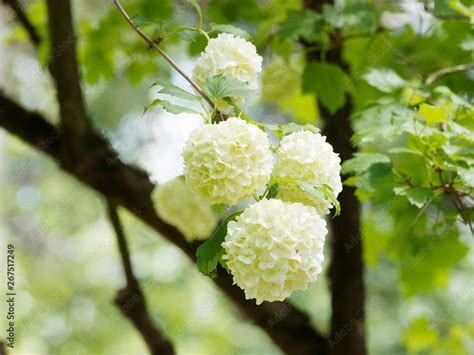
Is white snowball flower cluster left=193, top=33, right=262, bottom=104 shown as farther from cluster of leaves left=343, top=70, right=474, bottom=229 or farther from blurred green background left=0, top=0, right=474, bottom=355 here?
blurred green background left=0, top=0, right=474, bottom=355

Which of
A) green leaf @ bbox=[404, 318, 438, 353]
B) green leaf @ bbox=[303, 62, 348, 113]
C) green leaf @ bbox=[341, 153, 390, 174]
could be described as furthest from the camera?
green leaf @ bbox=[404, 318, 438, 353]

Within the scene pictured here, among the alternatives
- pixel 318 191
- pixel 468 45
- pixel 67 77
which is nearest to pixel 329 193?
pixel 318 191

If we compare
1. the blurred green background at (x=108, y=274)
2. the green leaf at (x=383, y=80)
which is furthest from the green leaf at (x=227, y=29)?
the blurred green background at (x=108, y=274)

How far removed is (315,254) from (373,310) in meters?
7.05

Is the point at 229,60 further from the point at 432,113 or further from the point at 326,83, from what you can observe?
the point at 326,83

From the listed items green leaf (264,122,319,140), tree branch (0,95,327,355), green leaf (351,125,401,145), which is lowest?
tree branch (0,95,327,355)

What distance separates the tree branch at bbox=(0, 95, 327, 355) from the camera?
5.51 ft

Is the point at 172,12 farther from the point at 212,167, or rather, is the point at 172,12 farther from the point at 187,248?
the point at 212,167

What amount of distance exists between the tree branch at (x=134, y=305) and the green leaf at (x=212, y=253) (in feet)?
2.98

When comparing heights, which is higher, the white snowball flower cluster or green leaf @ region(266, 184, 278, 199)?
the white snowball flower cluster

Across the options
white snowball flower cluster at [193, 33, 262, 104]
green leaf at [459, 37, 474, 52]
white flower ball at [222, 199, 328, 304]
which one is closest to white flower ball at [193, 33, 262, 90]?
white snowball flower cluster at [193, 33, 262, 104]

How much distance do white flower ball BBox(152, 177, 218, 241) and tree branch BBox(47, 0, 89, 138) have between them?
326 mm

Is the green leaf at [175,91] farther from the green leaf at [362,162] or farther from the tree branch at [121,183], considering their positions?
the tree branch at [121,183]

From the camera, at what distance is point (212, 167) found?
872mm
